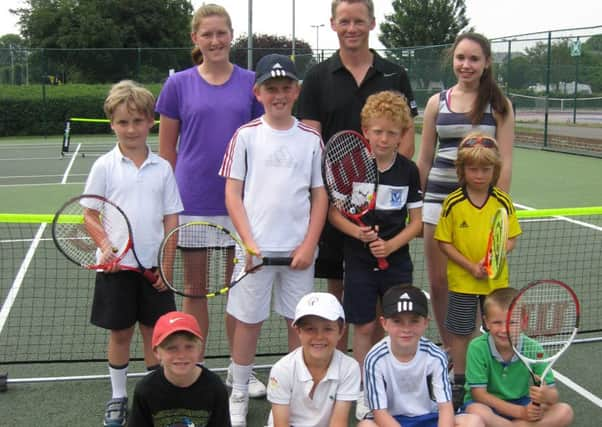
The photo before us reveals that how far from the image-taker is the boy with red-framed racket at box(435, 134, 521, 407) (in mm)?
3438

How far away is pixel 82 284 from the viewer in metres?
6.00

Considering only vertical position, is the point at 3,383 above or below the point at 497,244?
below

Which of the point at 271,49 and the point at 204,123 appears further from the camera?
the point at 271,49

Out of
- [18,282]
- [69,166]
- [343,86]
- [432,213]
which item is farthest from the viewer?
[69,166]

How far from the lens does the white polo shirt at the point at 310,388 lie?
114 inches

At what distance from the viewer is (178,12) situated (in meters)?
45.3

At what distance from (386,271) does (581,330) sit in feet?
6.71

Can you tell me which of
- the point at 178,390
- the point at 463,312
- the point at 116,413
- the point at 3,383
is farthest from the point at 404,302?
the point at 3,383

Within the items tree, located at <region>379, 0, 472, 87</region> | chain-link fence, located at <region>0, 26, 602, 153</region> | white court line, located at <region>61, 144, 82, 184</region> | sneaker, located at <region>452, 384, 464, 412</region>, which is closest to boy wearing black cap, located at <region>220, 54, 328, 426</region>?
sneaker, located at <region>452, 384, 464, 412</region>

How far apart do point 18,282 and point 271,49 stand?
784 inches

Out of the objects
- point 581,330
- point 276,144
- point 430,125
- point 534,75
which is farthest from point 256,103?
point 534,75

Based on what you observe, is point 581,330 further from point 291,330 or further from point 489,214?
point 291,330

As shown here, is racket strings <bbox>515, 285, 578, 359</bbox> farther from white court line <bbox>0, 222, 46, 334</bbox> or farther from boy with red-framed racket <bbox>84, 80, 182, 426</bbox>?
white court line <bbox>0, 222, 46, 334</bbox>

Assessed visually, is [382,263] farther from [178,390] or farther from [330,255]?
[178,390]
